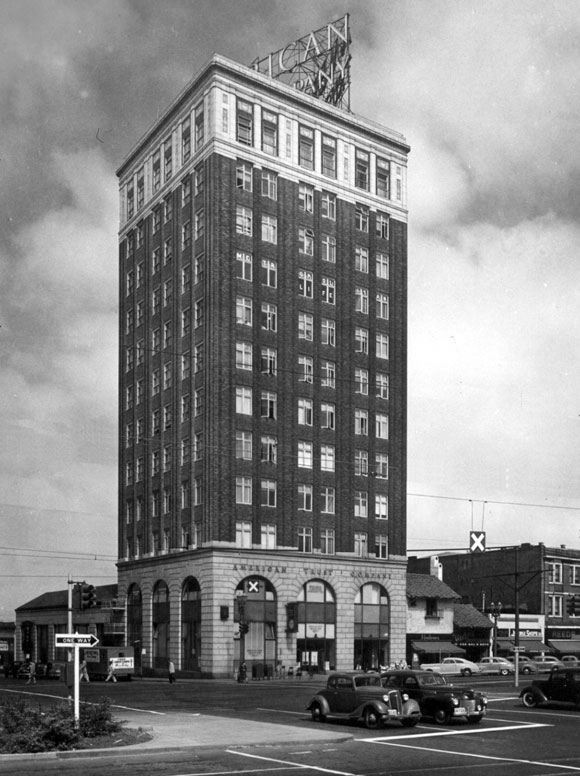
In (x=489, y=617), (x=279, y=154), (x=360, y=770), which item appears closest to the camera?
(x=360, y=770)

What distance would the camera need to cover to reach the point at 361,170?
96.1m

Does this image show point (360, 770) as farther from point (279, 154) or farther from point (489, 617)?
point (489, 617)

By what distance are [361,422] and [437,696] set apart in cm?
5620

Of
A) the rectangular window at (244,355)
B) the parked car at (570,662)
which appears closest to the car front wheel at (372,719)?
the rectangular window at (244,355)

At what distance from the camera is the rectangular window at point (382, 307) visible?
94556 millimetres

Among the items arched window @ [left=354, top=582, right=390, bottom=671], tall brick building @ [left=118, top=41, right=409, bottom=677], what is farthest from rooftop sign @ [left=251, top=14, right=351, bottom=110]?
arched window @ [left=354, top=582, right=390, bottom=671]

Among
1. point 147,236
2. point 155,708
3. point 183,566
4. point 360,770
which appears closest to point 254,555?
point 183,566

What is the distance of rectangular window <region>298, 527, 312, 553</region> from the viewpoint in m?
86.7

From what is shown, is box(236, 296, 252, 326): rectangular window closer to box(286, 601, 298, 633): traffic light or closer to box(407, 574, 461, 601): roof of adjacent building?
box(286, 601, 298, 633): traffic light

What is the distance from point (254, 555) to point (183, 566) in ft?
20.7

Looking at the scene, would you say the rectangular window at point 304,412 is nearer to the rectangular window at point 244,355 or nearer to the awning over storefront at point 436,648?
the rectangular window at point 244,355

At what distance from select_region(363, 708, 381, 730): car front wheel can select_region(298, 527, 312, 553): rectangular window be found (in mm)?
52393

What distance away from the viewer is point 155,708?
43.3 metres

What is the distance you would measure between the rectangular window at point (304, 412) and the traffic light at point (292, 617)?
49.3ft
